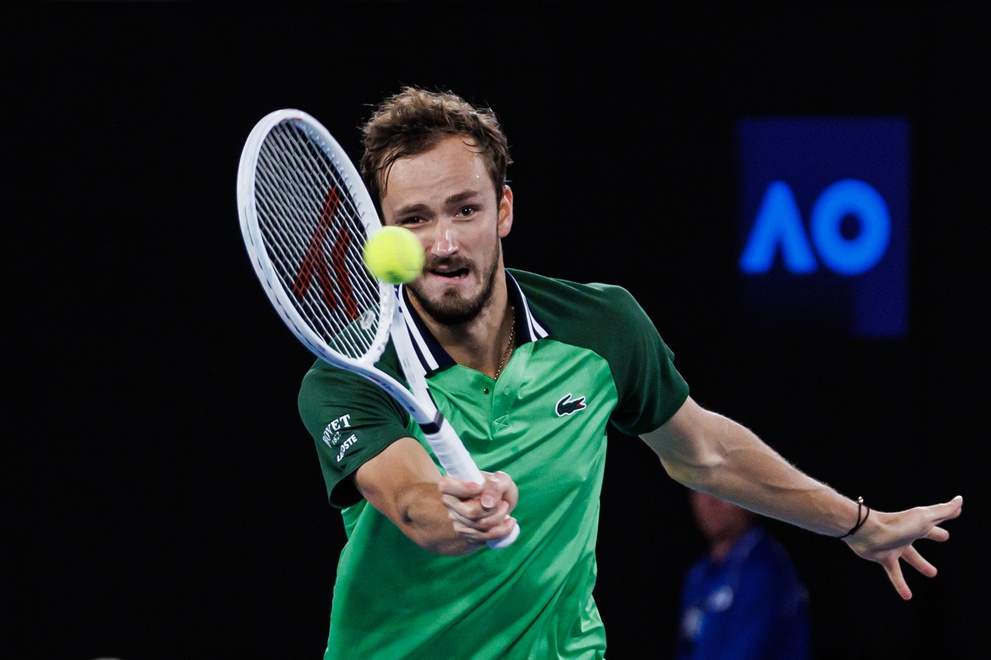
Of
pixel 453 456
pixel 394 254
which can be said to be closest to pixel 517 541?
pixel 453 456

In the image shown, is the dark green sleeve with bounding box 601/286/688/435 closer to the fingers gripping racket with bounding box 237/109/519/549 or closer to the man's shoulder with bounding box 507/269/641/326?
the man's shoulder with bounding box 507/269/641/326

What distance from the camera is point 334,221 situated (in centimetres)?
272

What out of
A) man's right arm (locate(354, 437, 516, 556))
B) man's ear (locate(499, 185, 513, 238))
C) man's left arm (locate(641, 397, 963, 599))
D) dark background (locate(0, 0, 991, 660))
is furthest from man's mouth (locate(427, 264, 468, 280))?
dark background (locate(0, 0, 991, 660))

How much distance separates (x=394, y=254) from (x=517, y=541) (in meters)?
0.79

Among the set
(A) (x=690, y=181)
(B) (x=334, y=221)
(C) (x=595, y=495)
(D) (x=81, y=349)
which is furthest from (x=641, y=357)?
(D) (x=81, y=349)

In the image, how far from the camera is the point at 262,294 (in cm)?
515

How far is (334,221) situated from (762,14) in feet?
9.56

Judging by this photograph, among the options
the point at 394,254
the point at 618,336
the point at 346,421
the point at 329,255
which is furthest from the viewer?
the point at 618,336

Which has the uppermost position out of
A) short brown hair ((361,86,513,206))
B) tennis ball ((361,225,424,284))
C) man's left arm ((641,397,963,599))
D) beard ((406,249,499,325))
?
short brown hair ((361,86,513,206))

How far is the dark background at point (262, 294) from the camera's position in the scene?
508cm

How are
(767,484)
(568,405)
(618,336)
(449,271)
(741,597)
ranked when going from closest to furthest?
1. (449,271)
2. (568,405)
3. (618,336)
4. (767,484)
5. (741,597)

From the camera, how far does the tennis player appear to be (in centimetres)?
276

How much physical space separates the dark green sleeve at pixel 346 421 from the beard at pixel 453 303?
0.23 meters

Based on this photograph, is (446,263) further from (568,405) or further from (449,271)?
(568,405)
